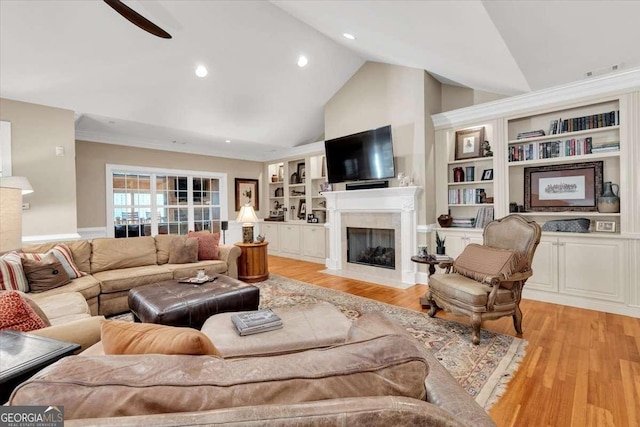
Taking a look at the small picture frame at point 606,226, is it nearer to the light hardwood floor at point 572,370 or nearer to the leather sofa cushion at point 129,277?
the light hardwood floor at point 572,370

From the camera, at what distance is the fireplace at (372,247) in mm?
4945

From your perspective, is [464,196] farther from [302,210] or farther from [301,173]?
[301,173]

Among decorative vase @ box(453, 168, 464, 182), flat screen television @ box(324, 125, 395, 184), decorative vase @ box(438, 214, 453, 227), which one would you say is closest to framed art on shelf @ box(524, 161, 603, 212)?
decorative vase @ box(453, 168, 464, 182)

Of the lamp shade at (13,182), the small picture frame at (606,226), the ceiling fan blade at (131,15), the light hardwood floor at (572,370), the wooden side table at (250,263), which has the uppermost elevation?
the ceiling fan blade at (131,15)

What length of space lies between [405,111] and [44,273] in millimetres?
4885

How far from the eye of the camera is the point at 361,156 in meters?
4.95

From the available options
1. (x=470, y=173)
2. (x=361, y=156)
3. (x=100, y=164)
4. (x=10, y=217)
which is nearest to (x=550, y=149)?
(x=470, y=173)

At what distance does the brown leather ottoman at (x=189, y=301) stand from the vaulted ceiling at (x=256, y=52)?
9.79ft

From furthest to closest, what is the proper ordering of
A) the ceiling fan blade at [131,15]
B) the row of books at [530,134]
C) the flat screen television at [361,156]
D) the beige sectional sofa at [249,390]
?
the flat screen television at [361,156], the row of books at [530,134], the ceiling fan blade at [131,15], the beige sectional sofa at [249,390]

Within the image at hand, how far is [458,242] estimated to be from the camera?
4266 mm

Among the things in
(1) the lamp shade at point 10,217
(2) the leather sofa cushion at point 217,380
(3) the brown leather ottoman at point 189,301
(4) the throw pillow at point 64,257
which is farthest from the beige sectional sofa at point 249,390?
(4) the throw pillow at point 64,257

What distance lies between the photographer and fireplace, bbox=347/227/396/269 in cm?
495

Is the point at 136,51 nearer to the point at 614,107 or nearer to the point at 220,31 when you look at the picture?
the point at 220,31

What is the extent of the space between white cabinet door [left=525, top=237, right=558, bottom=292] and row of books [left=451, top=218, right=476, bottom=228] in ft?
2.86
